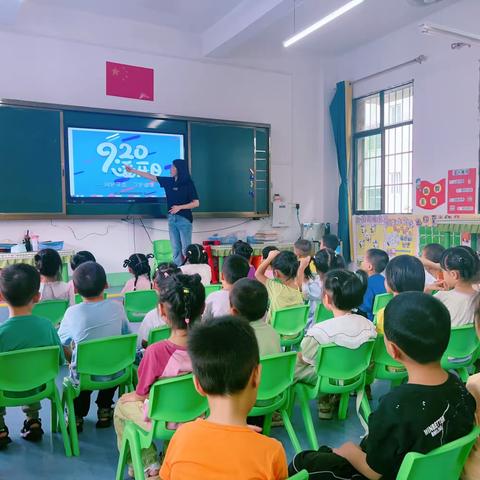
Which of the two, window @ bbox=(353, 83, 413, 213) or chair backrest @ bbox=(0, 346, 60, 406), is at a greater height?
window @ bbox=(353, 83, 413, 213)

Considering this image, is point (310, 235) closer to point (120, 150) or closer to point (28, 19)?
point (120, 150)

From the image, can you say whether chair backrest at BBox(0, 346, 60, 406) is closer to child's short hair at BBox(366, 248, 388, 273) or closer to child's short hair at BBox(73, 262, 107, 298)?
child's short hair at BBox(73, 262, 107, 298)

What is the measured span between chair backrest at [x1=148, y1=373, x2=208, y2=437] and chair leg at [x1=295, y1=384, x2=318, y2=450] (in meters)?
0.66

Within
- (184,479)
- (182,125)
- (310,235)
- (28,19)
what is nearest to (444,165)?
(310,235)

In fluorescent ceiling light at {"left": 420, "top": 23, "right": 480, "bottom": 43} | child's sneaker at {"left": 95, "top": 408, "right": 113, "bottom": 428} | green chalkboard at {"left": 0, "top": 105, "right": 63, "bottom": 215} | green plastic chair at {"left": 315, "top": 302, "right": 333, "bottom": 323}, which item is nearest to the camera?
child's sneaker at {"left": 95, "top": 408, "right": 113, "bottom": 428}

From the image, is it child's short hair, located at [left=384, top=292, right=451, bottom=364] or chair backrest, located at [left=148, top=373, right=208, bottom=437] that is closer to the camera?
child's short hair, located at [left=384, top=292, right=451, bottom=364]

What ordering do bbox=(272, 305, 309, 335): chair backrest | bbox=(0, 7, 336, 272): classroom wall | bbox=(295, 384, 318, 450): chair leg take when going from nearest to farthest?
1. bbox=(295, 384, 318, 450): chair leg
2. bbox=(272, 305, 309, 335): chair backrest
3. bbox=(0, 7, 336, 272): classroom wall

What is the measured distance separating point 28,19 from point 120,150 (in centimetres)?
188

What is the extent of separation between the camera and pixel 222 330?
1110mm

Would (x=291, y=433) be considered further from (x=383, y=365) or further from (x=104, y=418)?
(x=104, y=418)

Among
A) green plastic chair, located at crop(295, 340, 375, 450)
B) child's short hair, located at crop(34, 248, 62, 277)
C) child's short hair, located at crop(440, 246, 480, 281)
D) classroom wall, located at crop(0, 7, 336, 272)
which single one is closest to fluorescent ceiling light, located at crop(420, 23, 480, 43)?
child's short hair, located at crop(440, 246, 480, 281)

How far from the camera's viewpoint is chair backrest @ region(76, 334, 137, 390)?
2.04 metres

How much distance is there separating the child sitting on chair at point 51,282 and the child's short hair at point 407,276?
2.11 metres

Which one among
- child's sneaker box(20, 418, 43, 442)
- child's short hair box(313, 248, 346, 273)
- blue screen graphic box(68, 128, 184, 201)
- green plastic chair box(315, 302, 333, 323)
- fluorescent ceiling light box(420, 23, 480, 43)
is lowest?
child's sneaker box(20, 418, 43, 442)
